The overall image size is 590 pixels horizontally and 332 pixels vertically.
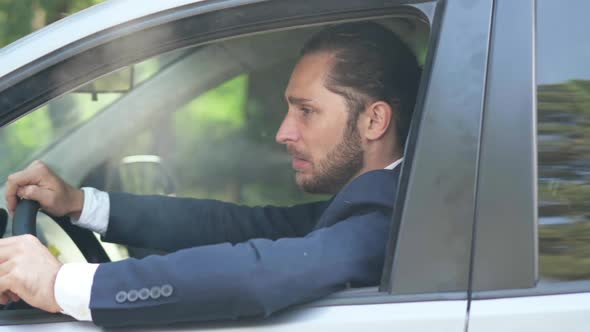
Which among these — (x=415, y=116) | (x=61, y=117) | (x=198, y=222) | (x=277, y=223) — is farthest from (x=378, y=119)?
(x=61, y=117)

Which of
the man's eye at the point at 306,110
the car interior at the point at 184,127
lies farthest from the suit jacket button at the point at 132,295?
the car interior at the point at 184,127

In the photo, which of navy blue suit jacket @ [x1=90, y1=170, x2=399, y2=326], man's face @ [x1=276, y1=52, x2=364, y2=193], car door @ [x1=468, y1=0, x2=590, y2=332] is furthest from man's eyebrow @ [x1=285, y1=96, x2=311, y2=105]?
car door @ [x1=468, y1=0, x2=590, y2=332]

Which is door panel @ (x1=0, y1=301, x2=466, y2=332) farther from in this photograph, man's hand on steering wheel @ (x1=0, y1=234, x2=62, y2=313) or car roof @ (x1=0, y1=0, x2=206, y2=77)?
car roof @ (x1=0, y1=0, x2=206, y2=77)

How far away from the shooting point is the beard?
2221 millimetres

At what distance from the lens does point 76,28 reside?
1882 mm

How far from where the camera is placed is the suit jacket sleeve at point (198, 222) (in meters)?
2.59

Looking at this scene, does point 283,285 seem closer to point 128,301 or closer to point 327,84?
point 128,301

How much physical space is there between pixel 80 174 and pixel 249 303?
5.17 ft

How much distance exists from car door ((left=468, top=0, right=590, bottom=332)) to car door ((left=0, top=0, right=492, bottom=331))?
29mm

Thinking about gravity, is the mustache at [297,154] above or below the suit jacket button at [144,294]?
above

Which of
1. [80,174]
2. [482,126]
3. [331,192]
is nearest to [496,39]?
[482,126]

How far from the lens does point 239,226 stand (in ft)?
8.74

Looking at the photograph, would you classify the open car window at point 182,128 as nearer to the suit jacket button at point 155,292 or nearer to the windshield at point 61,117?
the windshield at point 61,117

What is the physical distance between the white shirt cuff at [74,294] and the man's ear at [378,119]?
722 mm
